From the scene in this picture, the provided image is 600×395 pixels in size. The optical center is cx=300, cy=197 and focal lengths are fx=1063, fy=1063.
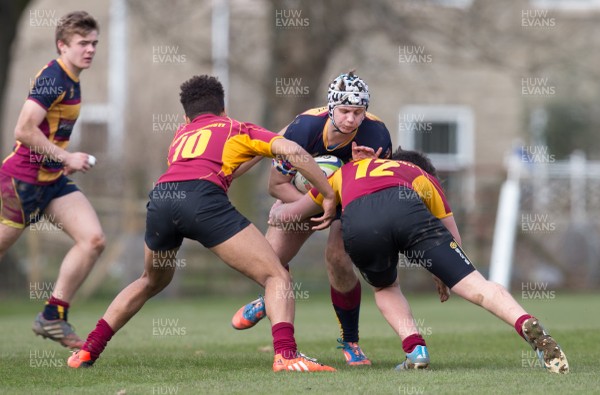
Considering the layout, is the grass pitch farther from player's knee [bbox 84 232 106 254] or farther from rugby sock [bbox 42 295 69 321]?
player's knee [bbox 84 232 106 254]

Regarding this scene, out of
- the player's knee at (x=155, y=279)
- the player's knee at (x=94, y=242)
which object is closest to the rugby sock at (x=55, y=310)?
the player's knee at (x=94, y=242)

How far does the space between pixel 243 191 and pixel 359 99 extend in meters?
12.3

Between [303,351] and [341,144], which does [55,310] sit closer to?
[303,351]

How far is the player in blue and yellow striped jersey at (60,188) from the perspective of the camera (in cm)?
861

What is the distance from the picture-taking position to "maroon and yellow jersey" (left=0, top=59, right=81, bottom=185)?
27.6 feet

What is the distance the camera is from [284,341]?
22.2 ft

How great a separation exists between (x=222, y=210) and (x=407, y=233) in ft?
3.93

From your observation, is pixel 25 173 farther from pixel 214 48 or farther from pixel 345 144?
pixel 214 48

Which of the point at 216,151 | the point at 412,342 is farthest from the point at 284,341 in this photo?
the point at 216,151

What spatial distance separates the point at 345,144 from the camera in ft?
25.3

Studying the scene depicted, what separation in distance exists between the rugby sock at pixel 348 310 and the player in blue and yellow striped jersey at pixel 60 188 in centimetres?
218

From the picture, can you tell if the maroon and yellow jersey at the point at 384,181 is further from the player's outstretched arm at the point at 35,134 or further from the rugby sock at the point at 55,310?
the rugby sock at the point at 55,310

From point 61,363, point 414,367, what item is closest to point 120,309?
point 61,363

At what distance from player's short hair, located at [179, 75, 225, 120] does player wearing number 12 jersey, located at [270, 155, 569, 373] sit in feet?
3.14
